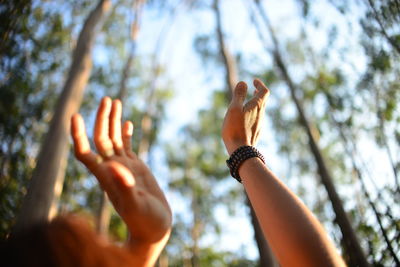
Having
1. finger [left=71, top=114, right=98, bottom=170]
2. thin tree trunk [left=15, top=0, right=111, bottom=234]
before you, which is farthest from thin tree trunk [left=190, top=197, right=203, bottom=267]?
finger [left=71, top=114, right=98, bottom=170]

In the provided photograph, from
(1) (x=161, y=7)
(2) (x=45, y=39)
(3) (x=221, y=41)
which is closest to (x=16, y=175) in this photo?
(2) (x=45, y=39)

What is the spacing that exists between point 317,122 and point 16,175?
9.46 metres

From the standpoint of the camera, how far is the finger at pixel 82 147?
36.4 inches

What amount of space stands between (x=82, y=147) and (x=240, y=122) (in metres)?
0.52

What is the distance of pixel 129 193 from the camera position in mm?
888

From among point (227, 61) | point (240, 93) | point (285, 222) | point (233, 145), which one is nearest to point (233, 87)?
point (227, 61)

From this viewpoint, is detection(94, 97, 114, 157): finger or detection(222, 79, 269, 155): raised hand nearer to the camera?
detection(94, 97, 114, 157): finger

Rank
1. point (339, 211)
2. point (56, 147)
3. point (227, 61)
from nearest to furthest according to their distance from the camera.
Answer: point (56, 147), point (339, 211), point (227, 61)

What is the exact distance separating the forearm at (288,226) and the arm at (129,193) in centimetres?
28

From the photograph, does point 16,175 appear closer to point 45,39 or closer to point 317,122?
point 45,39

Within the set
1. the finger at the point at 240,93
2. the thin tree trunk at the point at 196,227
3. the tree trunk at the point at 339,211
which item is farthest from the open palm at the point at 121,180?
the thin tree trunk at the point at 196,227

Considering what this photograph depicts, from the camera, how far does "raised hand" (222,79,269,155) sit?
1118 mm

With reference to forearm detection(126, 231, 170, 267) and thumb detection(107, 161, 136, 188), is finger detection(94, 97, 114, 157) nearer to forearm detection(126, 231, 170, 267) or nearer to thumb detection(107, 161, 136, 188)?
thumb detection(107, 161, 136, 188)

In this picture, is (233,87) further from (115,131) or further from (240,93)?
(115,131)
